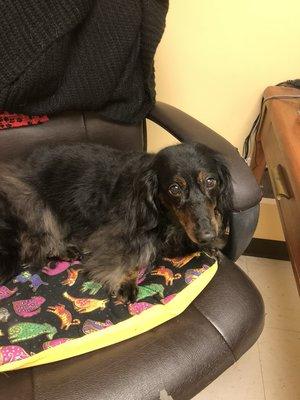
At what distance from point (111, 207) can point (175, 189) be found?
256mm

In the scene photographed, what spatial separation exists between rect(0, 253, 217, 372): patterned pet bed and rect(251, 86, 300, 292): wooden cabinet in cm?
24

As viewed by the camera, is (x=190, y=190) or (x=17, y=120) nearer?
(x=190, y=190)

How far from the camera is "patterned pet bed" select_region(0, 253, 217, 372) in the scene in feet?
2.73

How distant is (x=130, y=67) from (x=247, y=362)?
3.70 feet

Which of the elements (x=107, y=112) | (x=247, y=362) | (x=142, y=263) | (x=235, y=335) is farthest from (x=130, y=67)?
(x=247, y=362)

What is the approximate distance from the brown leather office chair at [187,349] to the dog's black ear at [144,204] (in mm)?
161

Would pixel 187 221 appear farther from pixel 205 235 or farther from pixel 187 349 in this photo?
pixel 187 349

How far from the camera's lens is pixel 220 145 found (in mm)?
1056

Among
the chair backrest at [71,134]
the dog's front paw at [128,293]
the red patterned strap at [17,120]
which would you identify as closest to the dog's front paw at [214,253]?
the dog's front paw at [128,293]

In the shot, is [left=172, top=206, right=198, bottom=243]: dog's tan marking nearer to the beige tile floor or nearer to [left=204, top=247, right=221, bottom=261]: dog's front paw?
[left=204, top=247, right=221, bottom=261]: dog's front paw

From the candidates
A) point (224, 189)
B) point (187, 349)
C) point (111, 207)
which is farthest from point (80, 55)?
point (187, 349)

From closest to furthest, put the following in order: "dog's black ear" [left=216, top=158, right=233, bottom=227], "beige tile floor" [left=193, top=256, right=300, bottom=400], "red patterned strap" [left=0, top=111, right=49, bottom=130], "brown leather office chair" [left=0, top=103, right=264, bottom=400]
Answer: "brown leather office chair" [left=0, top=103, right=264, bottom=400] → "dog's black ear" [left=216, top=158, right=233, bottom=227] → "red patterned strap" [left=0, top=111, right=49, bottom=130] → "beige tile floor" [left=193, top=256, right=300, bottom=400]

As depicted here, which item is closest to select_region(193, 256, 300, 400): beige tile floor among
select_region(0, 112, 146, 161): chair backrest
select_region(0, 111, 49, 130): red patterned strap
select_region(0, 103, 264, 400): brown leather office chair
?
select_region(0, 103, 264, 400): brown leather office chair

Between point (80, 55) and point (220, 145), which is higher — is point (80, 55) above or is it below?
above
